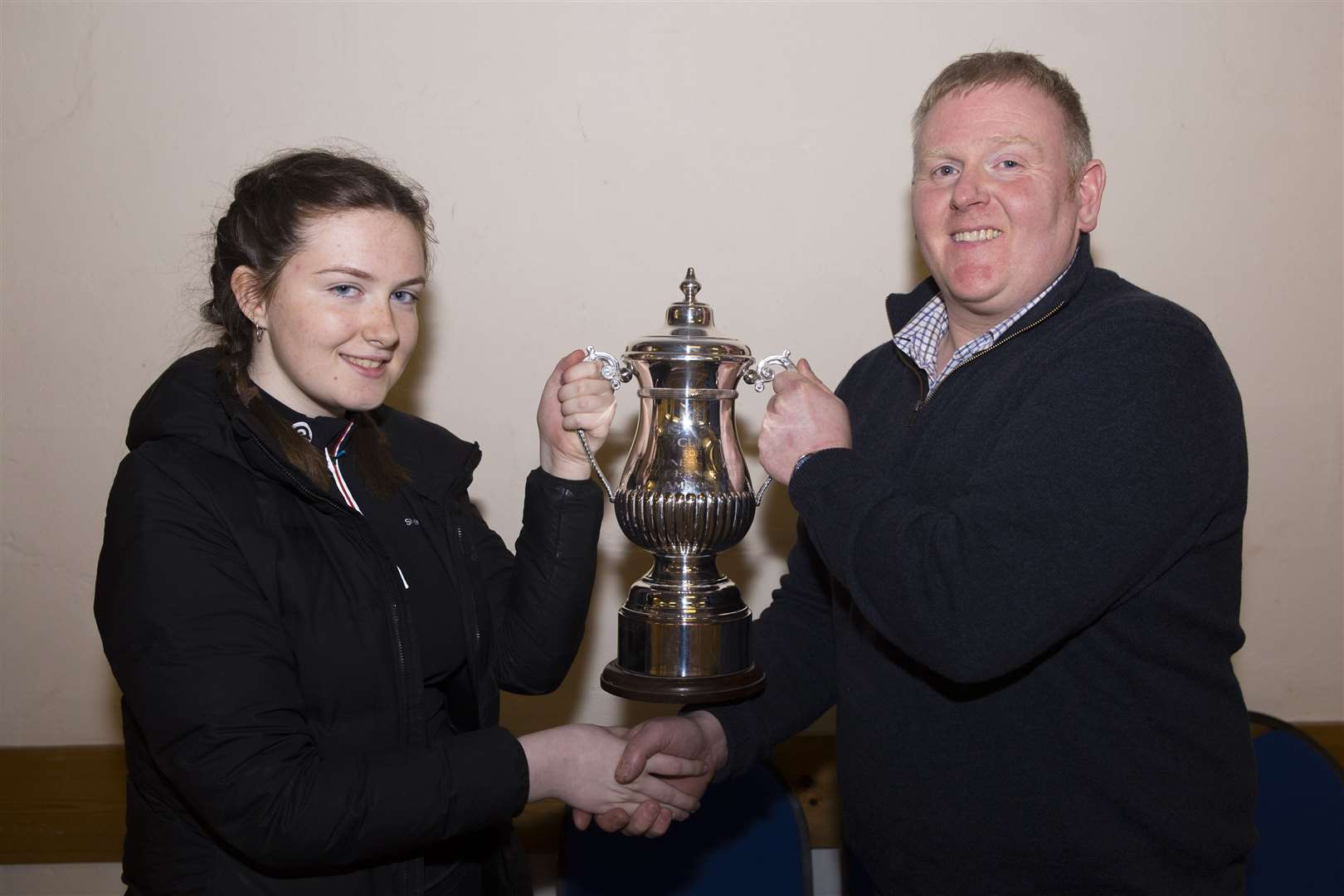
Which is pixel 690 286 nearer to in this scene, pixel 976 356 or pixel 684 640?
pixel 976 356

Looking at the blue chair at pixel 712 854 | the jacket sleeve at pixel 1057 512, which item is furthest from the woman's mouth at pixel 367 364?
the blue chair at pixel 712 854

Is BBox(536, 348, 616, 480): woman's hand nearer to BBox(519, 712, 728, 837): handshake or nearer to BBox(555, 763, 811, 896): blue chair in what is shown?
BBox(519, 712, 728, 837): handshake

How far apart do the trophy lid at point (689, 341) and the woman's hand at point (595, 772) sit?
2.00 feet

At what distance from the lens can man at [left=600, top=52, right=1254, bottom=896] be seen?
1442mm

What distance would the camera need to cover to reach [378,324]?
5.48 ft

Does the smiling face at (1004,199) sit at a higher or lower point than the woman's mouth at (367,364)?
higher

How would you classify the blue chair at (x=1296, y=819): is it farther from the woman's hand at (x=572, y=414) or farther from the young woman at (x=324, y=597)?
the woman's hand at (x=572, y=414)

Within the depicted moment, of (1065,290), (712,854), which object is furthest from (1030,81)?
(712,854)

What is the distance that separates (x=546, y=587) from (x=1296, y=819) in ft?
5.45

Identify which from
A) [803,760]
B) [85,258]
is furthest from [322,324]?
[803,760]

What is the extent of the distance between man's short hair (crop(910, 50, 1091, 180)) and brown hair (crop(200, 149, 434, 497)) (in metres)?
0.90

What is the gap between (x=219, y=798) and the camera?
4.77ft

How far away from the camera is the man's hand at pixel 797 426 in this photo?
1621mm

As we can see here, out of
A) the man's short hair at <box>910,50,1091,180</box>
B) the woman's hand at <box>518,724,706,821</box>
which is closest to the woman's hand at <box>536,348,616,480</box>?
the woman's hand at <box>518,724,706,821</box>
